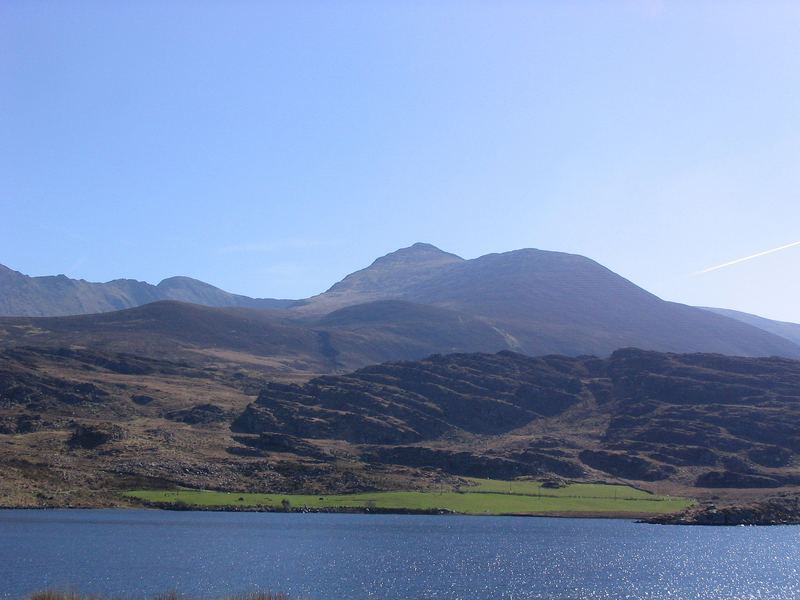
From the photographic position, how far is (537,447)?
604 feet

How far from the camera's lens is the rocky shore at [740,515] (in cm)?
12319

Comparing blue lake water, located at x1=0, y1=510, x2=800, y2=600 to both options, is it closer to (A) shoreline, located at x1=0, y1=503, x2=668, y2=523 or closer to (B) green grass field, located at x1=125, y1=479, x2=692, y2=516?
(A) shoreline, located at x1=0, y1=503, x2=668, y2=523

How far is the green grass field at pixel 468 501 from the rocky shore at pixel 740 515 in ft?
26.5

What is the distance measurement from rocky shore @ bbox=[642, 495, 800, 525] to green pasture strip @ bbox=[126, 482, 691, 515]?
8.26m

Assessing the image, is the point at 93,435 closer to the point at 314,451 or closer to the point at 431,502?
the point at 314,451

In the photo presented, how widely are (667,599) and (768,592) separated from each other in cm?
1042

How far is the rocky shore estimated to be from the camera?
404 ft

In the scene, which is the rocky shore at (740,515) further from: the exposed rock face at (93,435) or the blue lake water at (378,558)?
the exposed rock face at (93,435)

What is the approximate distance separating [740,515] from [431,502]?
140 feet

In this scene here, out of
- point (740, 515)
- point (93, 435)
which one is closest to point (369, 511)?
point (740, 515)

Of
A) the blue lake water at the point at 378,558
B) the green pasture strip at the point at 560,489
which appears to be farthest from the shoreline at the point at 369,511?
the green pasture strip at the point at 560,489

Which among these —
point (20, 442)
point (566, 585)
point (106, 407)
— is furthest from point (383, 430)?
point (566, 585)

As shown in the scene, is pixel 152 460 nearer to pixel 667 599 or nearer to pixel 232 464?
pixel 232 464

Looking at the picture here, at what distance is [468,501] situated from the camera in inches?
5251
